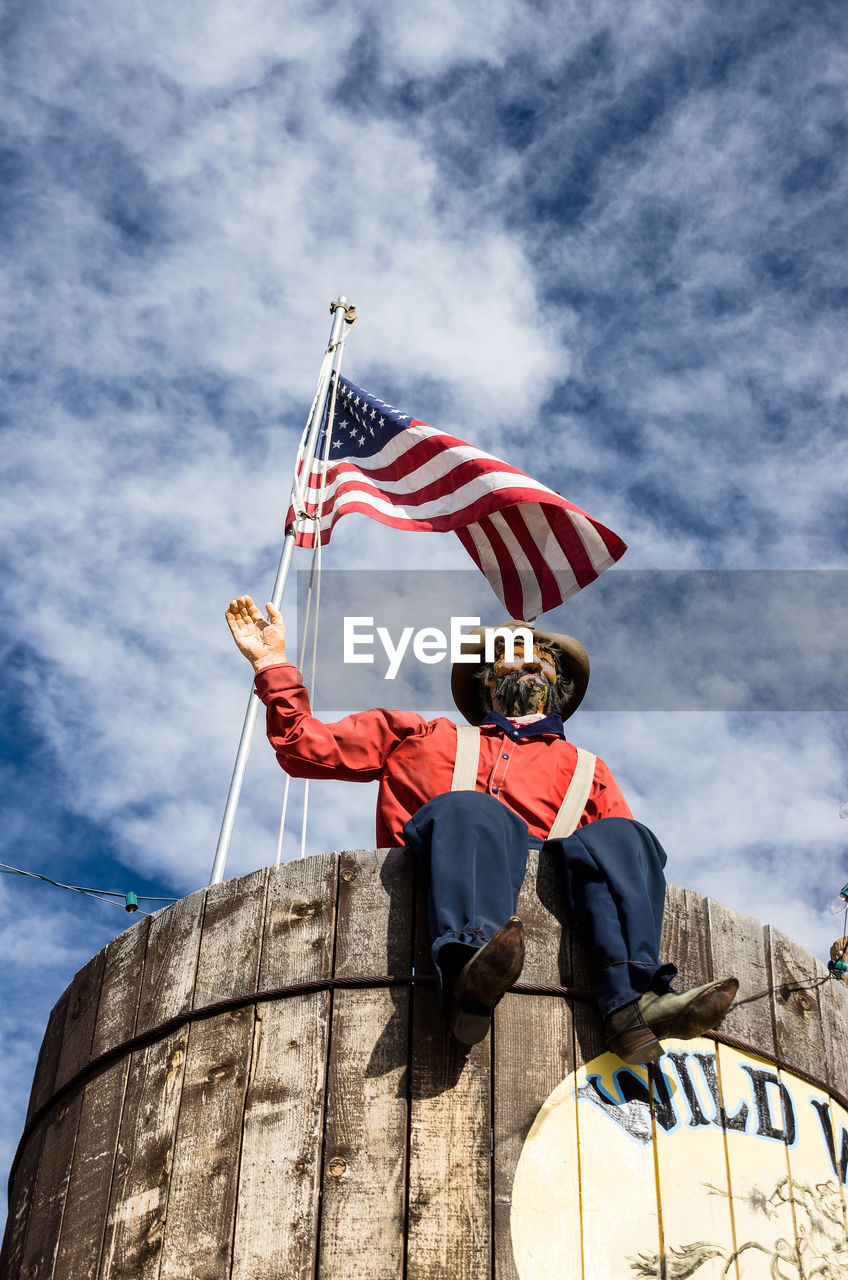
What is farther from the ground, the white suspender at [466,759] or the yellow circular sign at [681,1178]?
the white suspender at [466,759]

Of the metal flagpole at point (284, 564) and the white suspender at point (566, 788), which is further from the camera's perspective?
the metal flagpole at point (284, 564)

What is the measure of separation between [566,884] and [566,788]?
82 cm

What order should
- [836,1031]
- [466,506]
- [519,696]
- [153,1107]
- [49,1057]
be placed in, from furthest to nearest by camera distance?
[466,506] < [519,696] < [49,1057] < [836,1031] < [153,1107]

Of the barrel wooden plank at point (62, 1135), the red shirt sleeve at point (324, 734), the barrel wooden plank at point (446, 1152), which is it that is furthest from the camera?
the red shirt sleeve at point (324, 734)

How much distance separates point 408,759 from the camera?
193 inches

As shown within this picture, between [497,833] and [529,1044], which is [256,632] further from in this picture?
[529,1044]

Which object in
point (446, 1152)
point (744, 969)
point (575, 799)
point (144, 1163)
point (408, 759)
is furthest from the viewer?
point (408, 759)

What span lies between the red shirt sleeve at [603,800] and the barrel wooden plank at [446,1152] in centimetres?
127

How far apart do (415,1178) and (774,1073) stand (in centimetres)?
116

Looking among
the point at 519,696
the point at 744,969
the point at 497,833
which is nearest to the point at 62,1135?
the point at 497,833

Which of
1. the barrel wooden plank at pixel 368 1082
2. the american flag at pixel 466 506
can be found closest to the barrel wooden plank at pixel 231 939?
the barrel wooden plank at pixel 368 1082

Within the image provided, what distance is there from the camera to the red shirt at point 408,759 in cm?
478

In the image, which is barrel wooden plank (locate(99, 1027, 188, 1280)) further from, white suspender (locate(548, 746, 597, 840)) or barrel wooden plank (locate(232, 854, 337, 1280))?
white suspender (locate(548, 746, 597, 840))

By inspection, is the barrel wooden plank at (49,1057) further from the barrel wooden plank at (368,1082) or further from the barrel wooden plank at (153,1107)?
the barrel wooden plank at (368,1082)
